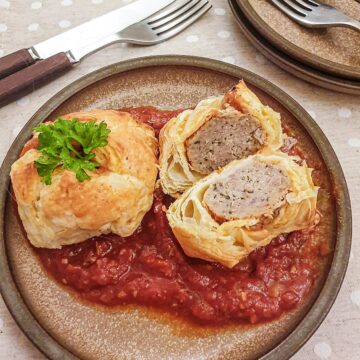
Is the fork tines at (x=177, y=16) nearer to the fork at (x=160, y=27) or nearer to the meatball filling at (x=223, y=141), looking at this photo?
the fork at (x=160, y=27)

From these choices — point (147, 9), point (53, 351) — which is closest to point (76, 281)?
point (53, 351)

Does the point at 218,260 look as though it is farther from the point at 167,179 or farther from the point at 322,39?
the point at 322,39

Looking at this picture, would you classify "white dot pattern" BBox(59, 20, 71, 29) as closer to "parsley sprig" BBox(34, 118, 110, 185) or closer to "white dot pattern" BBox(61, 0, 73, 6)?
"white dot pattern" BBox(61, 0, 73, 6)

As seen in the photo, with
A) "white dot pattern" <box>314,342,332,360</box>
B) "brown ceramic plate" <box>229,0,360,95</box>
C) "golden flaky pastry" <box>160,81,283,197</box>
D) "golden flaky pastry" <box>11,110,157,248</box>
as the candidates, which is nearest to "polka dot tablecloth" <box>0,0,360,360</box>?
"white dot pattern" <box>314,342,332,360</box>

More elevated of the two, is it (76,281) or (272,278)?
(76,281)

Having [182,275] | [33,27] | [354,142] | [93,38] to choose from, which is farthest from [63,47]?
[354,142]
